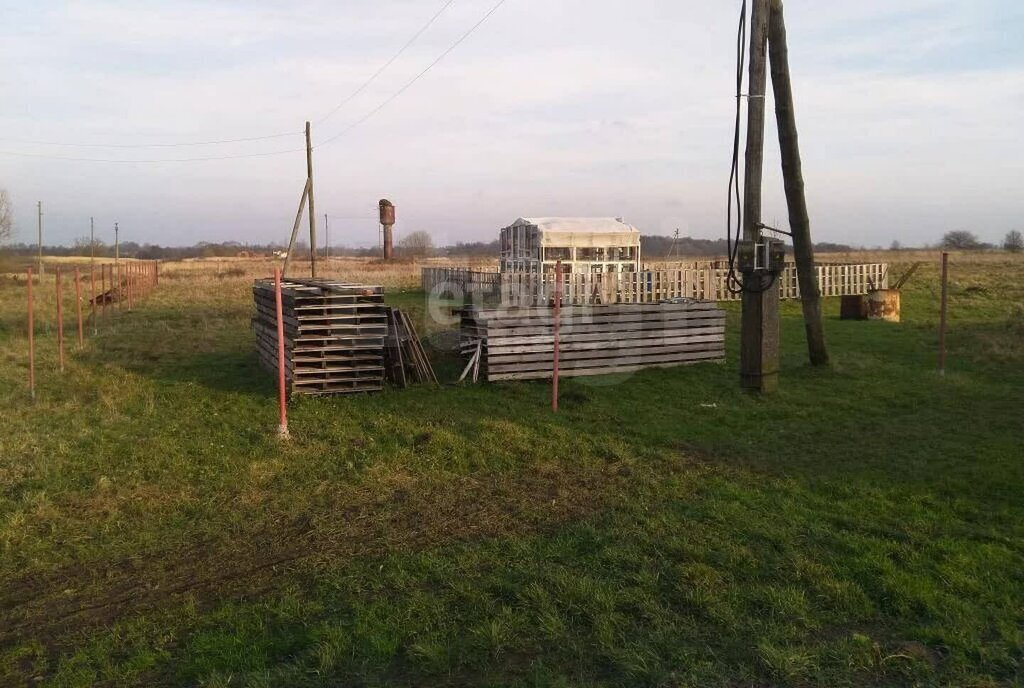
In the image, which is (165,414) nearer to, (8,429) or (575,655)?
(8,429)

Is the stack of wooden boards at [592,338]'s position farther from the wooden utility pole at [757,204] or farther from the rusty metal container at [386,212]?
the rusty metal container at [386,212]

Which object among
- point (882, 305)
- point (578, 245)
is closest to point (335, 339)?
point (882, 305)

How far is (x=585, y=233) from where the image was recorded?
30.4 m

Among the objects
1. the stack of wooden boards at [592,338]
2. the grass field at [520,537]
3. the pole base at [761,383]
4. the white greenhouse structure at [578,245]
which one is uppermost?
the white greenhouse structure at [578,245]

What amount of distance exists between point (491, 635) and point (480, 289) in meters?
23.6

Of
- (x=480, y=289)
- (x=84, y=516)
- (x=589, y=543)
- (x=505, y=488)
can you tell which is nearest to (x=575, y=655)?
(x=589, y=543)

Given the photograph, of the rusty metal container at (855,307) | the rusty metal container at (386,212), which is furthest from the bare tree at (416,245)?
the rusty metal container at (855,307)

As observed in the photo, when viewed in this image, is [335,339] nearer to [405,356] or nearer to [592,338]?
[405,356]

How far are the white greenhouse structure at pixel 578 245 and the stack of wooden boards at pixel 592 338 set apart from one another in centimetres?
1491

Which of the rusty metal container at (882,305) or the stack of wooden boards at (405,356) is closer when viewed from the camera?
the stack of wooden boards at (405,356)

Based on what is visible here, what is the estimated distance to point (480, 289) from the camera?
1080 inches

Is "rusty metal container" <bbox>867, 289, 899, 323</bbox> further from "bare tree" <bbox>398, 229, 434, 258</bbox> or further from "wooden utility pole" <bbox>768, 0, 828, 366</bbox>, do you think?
"bare tree" <bbox>398, 229, 434, 258</bbox>

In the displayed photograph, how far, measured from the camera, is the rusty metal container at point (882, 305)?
20297mm

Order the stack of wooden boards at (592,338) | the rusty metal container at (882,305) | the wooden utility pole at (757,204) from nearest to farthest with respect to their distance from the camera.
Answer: the wooden utility pole at (757,204) < the stack of wooden boards at (592,338) < the rusty metal container at (882,305)
